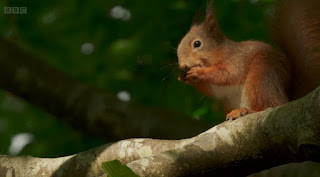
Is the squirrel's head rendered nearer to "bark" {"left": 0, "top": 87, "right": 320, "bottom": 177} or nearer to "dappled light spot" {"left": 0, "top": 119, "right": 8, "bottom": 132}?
"bark" {"left": 0, "top": 87, "right": 320, "bottom": 177}

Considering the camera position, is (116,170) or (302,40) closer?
(116,170)

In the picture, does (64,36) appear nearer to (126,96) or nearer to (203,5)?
(126,96)

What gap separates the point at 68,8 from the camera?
5016mm

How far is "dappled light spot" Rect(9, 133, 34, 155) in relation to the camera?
4.69 metres

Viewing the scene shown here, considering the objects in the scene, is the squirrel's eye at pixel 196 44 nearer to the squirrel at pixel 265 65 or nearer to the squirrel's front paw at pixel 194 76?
the squirrel at pixel 265 65

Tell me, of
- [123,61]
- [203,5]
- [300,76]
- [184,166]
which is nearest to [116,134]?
[123,61]

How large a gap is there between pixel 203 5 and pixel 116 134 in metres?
1.18

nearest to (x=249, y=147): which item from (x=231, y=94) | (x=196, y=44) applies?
(x=231, y=94)

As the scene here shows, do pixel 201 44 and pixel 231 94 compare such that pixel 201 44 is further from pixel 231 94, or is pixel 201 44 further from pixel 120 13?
pixel 120 13

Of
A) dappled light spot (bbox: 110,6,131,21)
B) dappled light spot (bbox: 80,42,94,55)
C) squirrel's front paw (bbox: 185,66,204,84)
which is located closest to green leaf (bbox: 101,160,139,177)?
squirrel's front paw (bbox: 185,66,204,84)

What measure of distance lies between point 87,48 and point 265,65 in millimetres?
2402

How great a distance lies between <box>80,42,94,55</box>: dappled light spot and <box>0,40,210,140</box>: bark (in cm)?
60

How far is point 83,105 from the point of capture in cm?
439

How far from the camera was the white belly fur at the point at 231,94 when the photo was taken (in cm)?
319
